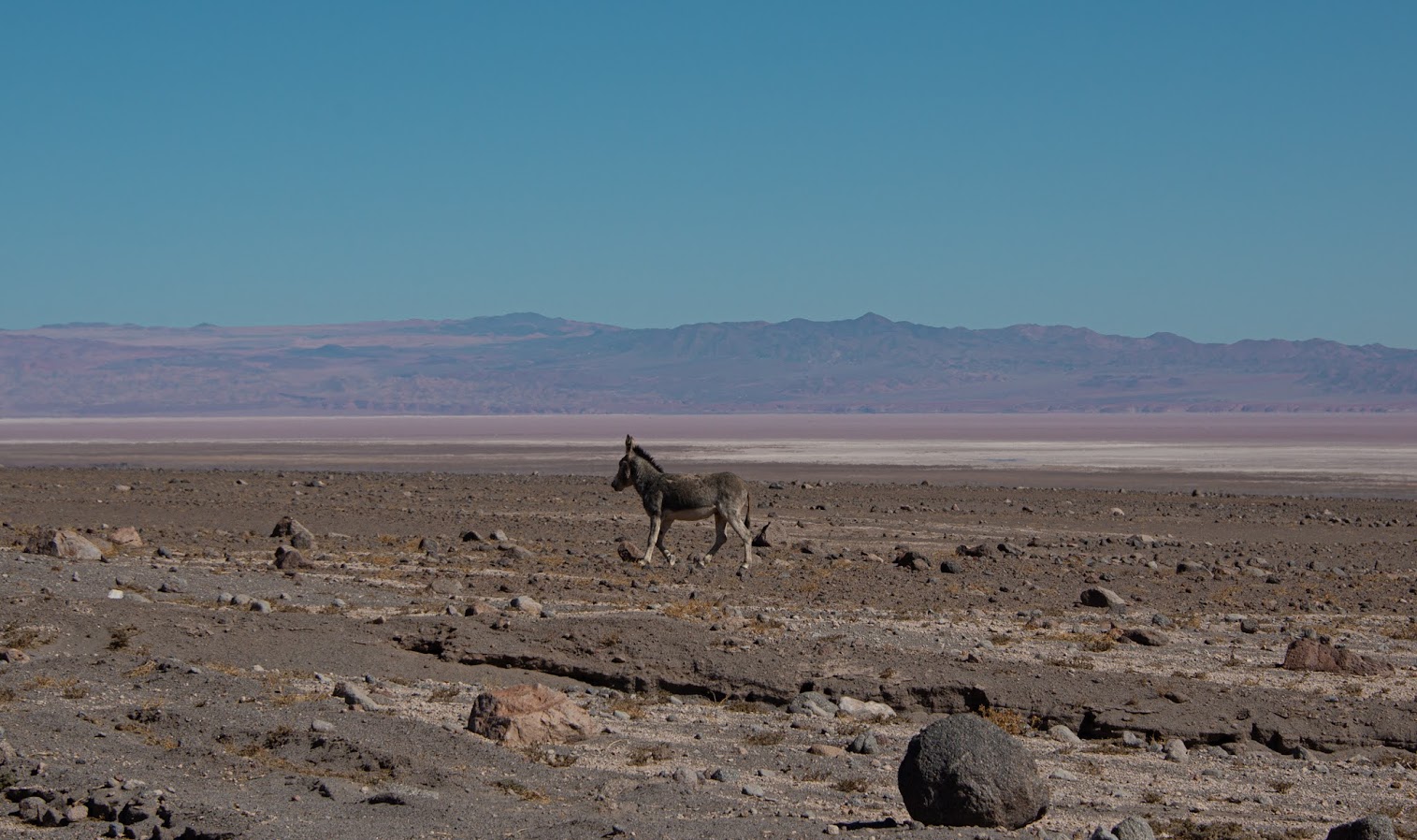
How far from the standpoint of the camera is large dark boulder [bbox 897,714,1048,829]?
8.34 meters

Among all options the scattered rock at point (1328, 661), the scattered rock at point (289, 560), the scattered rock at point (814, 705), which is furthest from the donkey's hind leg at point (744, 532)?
the scattered rock at point (814, 705)

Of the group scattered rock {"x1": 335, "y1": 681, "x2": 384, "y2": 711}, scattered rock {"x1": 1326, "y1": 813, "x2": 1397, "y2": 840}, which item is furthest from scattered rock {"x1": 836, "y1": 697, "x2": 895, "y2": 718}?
scattered rock {"x1": 1326, "y1": 813, "x2": 1397, "y2": 840}

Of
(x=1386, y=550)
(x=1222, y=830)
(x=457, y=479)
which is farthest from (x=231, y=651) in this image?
(x=457, y=479)

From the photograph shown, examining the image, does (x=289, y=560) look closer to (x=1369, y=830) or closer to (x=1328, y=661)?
(x=1328, y=661)

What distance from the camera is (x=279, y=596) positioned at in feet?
53.8

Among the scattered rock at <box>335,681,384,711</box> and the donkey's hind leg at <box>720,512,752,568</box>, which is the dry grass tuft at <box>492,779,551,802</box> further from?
the donkey's hind leg at <box>720,512,752,568</box>

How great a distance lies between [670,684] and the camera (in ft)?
41.4

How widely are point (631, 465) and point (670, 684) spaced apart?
1009cm

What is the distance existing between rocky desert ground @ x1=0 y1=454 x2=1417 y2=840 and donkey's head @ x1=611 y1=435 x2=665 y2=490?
1294 millimetres

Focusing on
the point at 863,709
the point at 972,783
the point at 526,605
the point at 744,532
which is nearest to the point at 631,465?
the point at 744,532

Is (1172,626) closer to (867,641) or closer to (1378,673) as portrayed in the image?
(1378,673)

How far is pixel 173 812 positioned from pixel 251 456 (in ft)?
222

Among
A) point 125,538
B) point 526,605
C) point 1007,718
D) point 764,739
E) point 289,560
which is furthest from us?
point 125,538

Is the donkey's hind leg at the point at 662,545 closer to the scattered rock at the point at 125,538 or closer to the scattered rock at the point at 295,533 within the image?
the scattered rock at the point at 295,533
